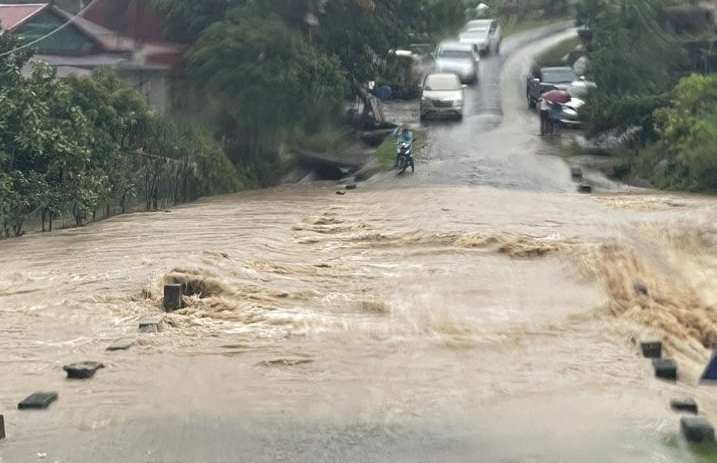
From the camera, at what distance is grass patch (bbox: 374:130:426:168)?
27688 millimetres

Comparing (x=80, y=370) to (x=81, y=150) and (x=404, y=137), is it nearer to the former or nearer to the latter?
(x=81, y=150)

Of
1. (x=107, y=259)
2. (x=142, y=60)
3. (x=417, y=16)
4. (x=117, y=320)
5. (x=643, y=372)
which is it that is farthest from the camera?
(x=417, y=16)

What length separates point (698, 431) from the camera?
750 cm

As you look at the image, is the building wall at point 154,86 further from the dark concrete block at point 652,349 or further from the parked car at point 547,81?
the dark concrete block at point 652,349

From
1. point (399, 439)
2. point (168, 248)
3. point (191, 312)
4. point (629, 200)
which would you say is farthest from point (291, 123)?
point (399, 439)

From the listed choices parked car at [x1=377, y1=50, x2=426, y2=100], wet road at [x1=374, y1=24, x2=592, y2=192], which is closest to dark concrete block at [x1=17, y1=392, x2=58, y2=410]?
wet road at [x1=374, y1=24, x2=592, y2=192]

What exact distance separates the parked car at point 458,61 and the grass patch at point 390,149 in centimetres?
752

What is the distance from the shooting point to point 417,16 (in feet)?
103

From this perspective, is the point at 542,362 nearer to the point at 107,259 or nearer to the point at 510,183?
the point at 107,259

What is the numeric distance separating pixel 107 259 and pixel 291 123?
14.0 m

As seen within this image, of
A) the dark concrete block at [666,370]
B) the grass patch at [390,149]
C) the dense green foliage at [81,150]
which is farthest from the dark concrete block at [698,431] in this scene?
the grass patch at [390,149]

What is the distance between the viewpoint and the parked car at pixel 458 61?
38.5 meters

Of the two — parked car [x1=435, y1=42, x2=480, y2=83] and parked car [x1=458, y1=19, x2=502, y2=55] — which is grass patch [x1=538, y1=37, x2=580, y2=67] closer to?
parked car [x1=458, y1=19, x2=502, y2=55]

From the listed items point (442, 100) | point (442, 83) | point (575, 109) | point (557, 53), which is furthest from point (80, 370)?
point (557, 53)
